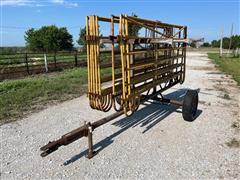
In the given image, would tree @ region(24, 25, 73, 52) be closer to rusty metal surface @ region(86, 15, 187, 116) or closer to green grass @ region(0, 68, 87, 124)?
green grass @ region(0, 68, 87, 124)

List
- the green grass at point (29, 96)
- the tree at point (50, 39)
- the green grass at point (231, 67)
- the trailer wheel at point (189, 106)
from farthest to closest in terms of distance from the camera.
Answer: the tree at point (50, 39) < the green grass at point (231, 67) < the green grass at point (29, 96) < the trailer wheel at point (189, 106)

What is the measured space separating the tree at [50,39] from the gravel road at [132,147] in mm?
39160

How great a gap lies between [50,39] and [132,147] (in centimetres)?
4246

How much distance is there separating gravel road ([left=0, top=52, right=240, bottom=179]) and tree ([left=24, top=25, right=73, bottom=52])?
128ft

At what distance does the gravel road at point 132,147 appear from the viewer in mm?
3018

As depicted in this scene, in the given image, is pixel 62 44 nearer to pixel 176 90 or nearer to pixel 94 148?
pixel 176 90

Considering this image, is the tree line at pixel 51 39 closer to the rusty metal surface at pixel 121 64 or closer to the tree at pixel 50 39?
the tree at pixel 50 39

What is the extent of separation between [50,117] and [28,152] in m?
1.65

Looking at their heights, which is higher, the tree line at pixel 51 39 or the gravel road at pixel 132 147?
the tree line at pixel 51 39

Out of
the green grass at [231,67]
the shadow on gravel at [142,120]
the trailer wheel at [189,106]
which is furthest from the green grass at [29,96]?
the green grass at [231,67]

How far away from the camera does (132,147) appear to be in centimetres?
370

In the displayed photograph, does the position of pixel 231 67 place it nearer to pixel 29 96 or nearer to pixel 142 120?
pixel 142 120

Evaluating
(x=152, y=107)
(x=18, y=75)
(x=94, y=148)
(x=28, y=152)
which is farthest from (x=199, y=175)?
(x=18, y=75)

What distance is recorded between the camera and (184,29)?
5398 mm
